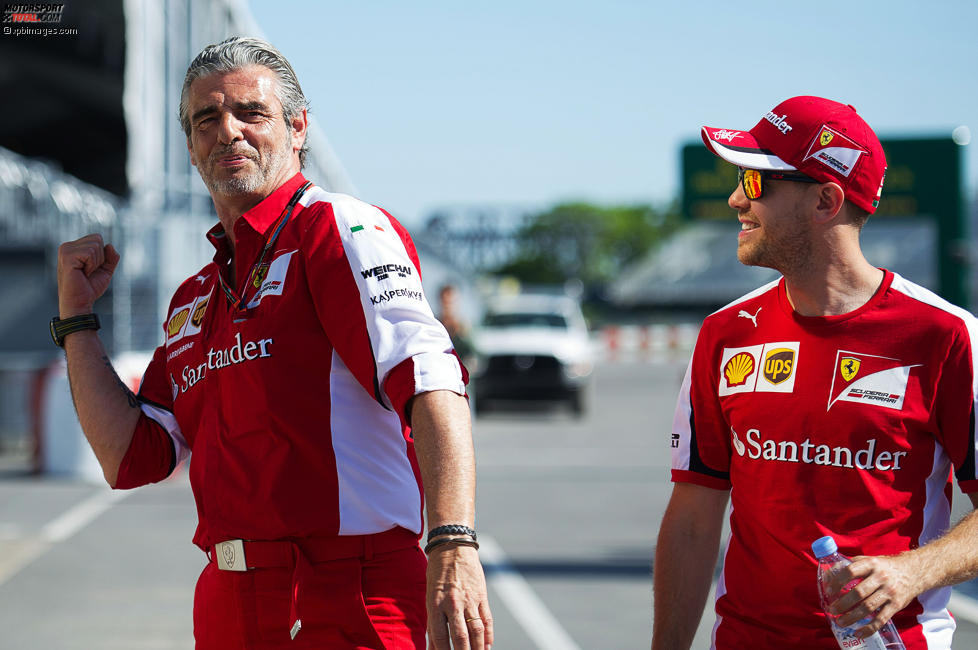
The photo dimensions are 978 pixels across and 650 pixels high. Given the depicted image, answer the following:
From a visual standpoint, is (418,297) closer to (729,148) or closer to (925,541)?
(729,148)

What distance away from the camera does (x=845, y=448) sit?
2.54 meters

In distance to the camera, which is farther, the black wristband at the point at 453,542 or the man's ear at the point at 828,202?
the man's ear at the point at 828,202

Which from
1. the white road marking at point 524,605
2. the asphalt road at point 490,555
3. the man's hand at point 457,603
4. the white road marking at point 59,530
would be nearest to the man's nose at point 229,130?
the man's hand at point 457,603

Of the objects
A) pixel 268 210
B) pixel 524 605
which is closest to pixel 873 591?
pixel 268 210

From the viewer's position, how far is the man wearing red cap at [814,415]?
99.0 inches

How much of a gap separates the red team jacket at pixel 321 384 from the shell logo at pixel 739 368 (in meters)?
0.76

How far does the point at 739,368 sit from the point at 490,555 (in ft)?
20.1

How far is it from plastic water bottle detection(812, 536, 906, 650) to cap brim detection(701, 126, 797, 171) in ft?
2.76

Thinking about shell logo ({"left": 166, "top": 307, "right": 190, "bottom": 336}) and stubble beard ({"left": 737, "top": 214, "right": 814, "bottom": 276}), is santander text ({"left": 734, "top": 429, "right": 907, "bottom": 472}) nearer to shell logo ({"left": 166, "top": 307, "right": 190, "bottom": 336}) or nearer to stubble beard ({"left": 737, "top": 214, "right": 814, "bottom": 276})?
stubble beard ({"left": 737, "top": 214, "right": 814, "bottom": 276})

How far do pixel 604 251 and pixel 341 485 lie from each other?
14189 cm

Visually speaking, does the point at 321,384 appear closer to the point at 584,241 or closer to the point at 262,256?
the point at 262,256

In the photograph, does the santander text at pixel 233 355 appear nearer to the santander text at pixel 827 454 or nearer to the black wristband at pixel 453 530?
the black wristband at pixel 453 530

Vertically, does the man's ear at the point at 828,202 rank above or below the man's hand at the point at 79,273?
above

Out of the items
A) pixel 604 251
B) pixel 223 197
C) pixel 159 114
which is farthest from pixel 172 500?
pixel 604 251
